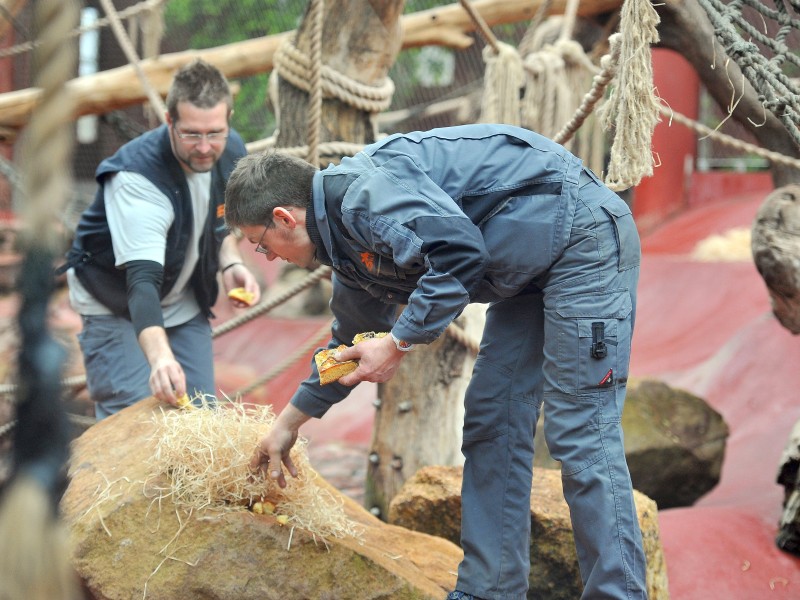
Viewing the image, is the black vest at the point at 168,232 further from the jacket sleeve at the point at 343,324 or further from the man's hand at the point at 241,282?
the jacket sleeve at the point at 343,324

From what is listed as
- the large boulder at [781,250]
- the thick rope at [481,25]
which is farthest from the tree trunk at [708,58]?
the thick rope at [481,25]

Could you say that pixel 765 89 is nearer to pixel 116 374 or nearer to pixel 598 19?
pixel 116 374

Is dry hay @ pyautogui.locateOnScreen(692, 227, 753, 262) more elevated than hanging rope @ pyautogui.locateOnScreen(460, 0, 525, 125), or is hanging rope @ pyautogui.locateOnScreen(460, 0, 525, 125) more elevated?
hanging rope @ pyautogui.locateOnScreen(460, 0, 525, 125)

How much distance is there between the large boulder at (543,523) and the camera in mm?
2852

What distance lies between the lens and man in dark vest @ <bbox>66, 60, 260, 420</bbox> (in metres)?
2.96

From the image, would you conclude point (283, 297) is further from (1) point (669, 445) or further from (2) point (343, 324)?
(1) point (669, 445)

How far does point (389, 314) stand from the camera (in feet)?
8.45

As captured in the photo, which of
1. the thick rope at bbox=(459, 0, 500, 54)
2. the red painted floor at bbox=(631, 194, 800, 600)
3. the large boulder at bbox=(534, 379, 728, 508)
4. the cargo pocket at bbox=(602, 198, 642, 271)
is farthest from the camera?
the large boulder at bbox=(534, 379, 728, 508)

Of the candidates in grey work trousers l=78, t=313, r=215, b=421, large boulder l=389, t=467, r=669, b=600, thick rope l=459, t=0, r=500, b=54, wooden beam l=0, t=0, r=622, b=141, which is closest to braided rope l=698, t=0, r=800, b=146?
large boulder l=389, t=467, r=669, b=600

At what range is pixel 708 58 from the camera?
415 cm

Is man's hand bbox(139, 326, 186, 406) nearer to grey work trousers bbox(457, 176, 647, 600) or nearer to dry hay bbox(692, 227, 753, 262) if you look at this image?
grey work trousers bbox(457, 176, 647, 600)

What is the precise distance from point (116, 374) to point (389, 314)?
117 centimetres

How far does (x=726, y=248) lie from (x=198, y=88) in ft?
20.1

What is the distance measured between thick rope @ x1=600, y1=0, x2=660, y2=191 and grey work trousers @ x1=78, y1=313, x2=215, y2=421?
1600 millimetres
